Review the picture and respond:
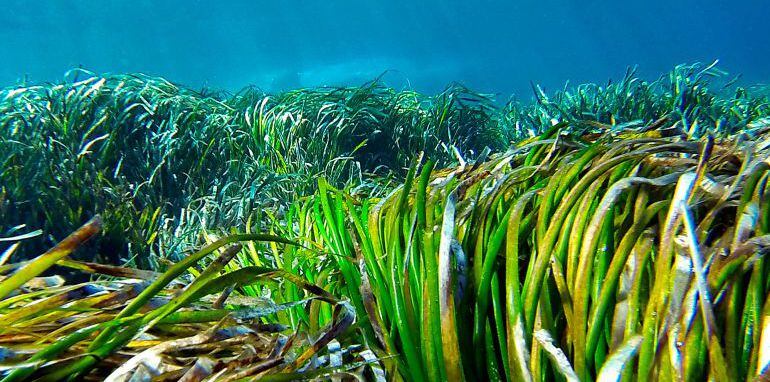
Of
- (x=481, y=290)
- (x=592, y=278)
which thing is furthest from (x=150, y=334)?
(x=592, y=278)

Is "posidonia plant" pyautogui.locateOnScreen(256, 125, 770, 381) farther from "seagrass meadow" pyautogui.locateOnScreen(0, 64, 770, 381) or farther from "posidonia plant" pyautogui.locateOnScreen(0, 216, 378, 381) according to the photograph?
"posidonia plant" pyautogui.locateOnScreen(0, 216, 378, 381)

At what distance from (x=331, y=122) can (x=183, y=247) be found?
189cm

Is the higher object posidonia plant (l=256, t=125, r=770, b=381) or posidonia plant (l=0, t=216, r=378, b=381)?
posidonia plant (l=256, t=125, r=770, b=381)

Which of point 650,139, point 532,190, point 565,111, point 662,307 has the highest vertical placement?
point 565,111

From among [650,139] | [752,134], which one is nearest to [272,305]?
[650,139]

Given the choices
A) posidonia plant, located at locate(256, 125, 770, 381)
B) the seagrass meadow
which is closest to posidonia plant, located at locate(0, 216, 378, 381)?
the seagrass meadow

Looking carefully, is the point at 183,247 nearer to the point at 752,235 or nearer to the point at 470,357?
the point at 470,357

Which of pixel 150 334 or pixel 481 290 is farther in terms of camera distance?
pixel 481 290

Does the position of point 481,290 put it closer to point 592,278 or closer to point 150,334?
point 592,278

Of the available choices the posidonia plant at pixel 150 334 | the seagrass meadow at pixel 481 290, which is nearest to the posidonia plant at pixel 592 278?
the seagrass meadow at pixel 481 290

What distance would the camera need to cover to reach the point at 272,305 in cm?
126

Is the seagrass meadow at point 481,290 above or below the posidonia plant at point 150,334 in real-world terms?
above

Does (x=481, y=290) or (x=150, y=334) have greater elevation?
(x=481, y=290)

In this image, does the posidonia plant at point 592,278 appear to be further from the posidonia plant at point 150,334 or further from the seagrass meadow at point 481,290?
the posidonia plant at point 150,334
